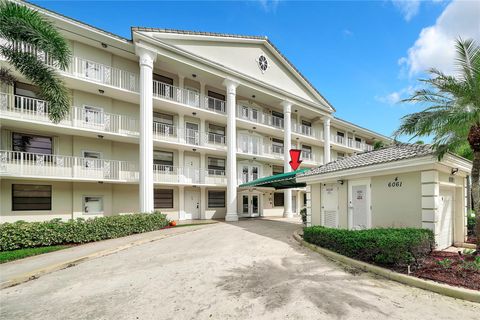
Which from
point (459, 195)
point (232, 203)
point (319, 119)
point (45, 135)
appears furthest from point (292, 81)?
point (45, 135)

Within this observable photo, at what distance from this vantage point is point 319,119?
2911cm

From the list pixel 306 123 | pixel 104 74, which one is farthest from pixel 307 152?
pixel 104 74

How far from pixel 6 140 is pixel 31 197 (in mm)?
3562

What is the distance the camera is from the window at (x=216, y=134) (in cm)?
2129

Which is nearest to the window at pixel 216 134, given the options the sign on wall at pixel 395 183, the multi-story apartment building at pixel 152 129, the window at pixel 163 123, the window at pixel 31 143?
the multi-story apartment building at pixel 152 129

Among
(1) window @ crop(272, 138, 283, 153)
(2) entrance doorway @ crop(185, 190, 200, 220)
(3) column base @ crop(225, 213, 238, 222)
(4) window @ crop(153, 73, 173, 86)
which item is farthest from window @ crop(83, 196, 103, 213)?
(1) window @ crop(272, 138, 283, 153)

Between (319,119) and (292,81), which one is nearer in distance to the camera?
(292,81)

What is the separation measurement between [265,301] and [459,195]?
9.60 metres

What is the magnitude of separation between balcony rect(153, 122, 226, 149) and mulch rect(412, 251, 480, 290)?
1648 cm

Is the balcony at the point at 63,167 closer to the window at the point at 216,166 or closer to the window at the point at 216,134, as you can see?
the window at the point at 216,166

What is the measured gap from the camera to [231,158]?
19.5 meters

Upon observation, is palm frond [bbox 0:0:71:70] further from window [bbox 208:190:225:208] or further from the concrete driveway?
window [bbox 208:190:225:208]

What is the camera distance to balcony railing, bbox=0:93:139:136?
1308 centimetres

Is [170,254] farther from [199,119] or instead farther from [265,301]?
[199,119]
